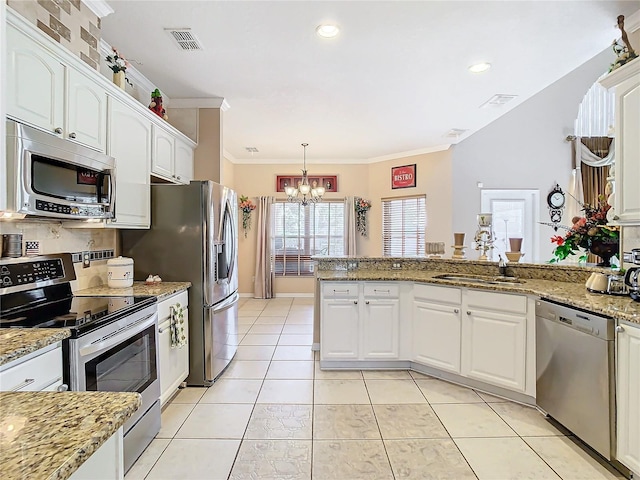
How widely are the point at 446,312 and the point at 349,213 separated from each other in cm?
424

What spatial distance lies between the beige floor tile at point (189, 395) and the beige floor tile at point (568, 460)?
7.76 feet

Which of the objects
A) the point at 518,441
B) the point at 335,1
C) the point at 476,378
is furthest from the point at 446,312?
the point at 335,1

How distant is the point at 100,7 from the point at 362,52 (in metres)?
1.88

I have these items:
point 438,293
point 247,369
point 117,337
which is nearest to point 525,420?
point 438,293

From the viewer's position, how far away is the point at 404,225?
269 inches

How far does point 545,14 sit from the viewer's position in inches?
97.7

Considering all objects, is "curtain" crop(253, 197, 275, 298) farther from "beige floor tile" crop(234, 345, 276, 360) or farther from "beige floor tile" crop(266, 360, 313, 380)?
"beige floor tile" crop(266, 360, 313, 380)

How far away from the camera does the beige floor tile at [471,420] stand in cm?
237

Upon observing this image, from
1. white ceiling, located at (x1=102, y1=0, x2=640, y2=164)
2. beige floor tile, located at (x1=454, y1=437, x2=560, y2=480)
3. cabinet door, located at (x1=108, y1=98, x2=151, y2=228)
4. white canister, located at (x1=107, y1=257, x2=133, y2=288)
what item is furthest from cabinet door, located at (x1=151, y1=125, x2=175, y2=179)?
beige floor tile, located at (x1=454, y1=437, x2=560, y2=480)

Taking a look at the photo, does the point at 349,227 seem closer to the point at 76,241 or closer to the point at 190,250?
the point at 190,250

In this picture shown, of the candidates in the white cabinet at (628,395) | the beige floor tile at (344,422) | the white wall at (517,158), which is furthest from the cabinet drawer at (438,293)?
the white wall at (517,158)

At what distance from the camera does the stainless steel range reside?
1.68 metres

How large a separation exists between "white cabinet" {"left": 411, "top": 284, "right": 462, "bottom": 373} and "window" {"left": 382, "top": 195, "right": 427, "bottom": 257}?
11.4 ft

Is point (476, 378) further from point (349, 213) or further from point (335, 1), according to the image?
point (349, 213)
